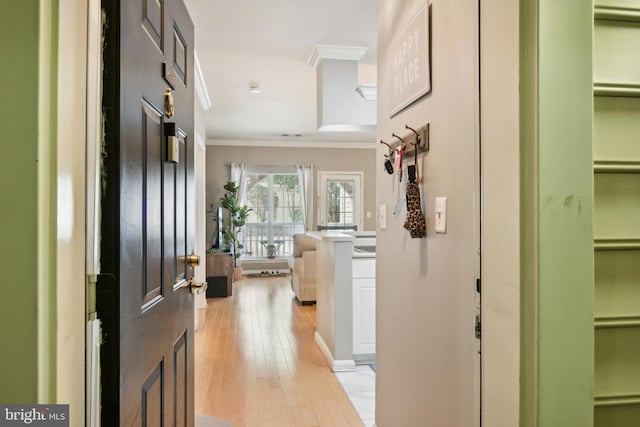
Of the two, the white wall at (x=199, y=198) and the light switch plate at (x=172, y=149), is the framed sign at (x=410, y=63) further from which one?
the white wall at (x=199, y=198)

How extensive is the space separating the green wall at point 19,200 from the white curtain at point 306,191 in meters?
7.62

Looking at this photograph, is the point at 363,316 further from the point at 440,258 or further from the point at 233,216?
the point at 233,216

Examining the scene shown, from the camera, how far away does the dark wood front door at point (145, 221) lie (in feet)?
2.95

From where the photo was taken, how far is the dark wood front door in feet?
2.95

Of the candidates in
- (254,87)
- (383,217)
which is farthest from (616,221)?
(254,87)

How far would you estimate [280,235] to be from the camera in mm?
8445

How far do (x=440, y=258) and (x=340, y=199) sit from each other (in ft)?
23.4

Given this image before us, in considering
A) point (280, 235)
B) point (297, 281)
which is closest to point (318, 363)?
point (297, 281)

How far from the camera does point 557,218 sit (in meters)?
0.87

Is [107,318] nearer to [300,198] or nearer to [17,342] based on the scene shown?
[17,342]

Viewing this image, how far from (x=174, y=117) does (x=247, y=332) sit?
3241 millimetres

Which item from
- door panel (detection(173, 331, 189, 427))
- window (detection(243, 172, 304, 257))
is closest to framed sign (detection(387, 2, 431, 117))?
door panel (detection(173, 331, 189, 427))

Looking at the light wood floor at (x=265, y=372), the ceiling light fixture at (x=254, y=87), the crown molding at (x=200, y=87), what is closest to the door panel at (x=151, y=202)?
the light wood floor at (x=265, y=372)

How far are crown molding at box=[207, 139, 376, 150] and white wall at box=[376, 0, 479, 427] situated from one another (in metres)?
6.52
